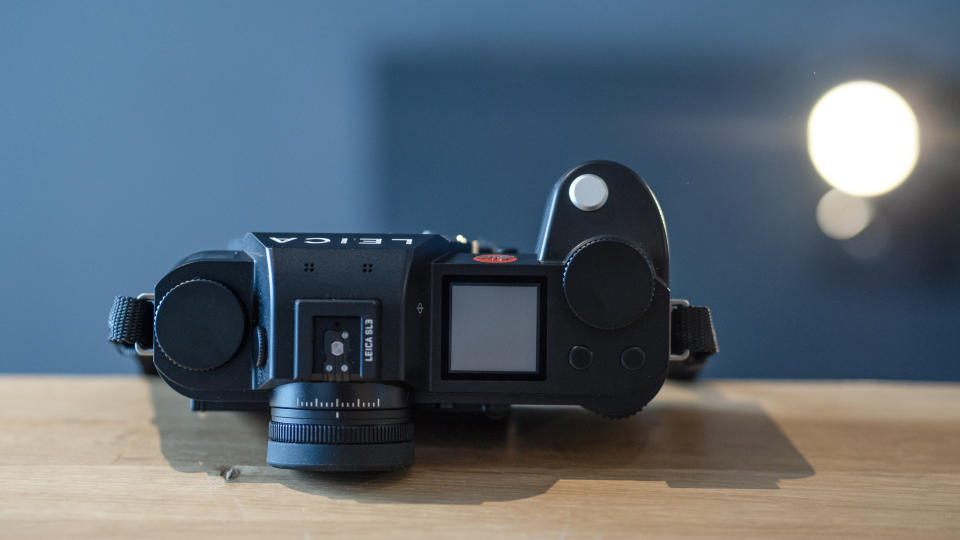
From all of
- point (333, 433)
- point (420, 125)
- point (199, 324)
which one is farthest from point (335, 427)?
point (420, 125)

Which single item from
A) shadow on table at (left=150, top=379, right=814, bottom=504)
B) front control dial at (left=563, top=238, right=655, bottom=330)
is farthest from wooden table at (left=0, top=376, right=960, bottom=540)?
front control dial at (left=563, top=238, right=655, bottom=330)

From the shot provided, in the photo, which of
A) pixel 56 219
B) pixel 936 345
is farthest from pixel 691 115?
pixel 56 219

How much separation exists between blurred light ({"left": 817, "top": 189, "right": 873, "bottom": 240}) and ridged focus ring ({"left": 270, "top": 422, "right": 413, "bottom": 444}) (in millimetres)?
681

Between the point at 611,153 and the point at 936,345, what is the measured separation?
Result: 47 cm

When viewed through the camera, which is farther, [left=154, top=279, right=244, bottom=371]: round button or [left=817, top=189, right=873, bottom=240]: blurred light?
[left=817, top=189, right=873, bottom=240]: blurred light

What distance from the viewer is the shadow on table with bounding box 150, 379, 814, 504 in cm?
49

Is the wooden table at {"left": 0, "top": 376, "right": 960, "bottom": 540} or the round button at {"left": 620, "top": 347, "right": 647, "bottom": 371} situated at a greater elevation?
the round button at {"left": 620, "top": 347, "right": 647, "bottom": 371}

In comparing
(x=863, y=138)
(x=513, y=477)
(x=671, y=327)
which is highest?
(x=863, y=138)

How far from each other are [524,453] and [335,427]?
0.16m

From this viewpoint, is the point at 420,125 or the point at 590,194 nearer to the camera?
the point at 590,194

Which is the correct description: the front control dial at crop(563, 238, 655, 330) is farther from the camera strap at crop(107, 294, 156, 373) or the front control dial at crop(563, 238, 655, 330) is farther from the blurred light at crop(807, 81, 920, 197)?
the blurred light at crop(807, 81, 920, 197)

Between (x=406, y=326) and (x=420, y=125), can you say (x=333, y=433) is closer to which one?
(x=406, y=326)

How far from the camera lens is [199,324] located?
474mm

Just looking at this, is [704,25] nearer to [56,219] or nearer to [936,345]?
[936,345]
